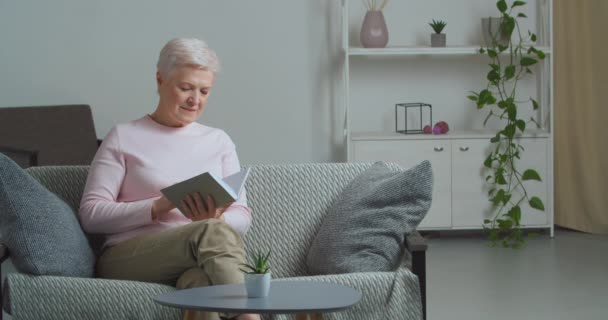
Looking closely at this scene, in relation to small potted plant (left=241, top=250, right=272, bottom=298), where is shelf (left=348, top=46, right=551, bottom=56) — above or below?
above

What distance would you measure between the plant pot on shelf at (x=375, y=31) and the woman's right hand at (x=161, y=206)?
2.67 m

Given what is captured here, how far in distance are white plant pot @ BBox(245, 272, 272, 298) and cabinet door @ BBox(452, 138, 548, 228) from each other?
3.08 metres

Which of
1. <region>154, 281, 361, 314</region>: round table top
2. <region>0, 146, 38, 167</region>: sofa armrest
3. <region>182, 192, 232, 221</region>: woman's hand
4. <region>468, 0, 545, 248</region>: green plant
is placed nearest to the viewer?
<region>154, 281, 361, 314</region>: round table top

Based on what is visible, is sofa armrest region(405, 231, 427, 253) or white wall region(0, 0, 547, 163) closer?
sofa armrest region(405, 231, 427, 253)

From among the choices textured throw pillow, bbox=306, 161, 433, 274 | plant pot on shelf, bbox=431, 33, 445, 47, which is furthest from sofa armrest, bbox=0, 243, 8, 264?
plant pot on shelf, bbox=431, 33, 445, 47

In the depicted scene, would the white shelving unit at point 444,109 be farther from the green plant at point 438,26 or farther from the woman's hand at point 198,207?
the woman's hand at point 198,207

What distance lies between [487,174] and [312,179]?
2295 mm

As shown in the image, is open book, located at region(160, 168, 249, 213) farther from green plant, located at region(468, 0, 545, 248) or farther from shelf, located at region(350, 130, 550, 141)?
green plant, located at region(468, 0, 545, 248)

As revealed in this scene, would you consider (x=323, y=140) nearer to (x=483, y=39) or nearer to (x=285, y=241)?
(x=483, y=39)

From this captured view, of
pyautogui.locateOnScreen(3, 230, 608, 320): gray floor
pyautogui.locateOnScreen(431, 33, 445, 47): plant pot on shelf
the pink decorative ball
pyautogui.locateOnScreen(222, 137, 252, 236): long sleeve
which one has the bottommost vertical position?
pyautogui.locateOnScreen(3, 230, 608, 320): gray floor

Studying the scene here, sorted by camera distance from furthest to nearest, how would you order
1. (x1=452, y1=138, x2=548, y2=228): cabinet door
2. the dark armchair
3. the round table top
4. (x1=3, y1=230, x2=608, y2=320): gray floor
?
(x1=452, y1=138, x2=548, y2=228): cabinet door < the dark armchair < (x1=3, y1=230, x2=608, y2=320): gray floor < the round table top

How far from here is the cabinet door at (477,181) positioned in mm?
5188

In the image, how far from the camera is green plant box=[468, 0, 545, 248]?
200 inches

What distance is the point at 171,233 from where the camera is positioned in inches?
105
